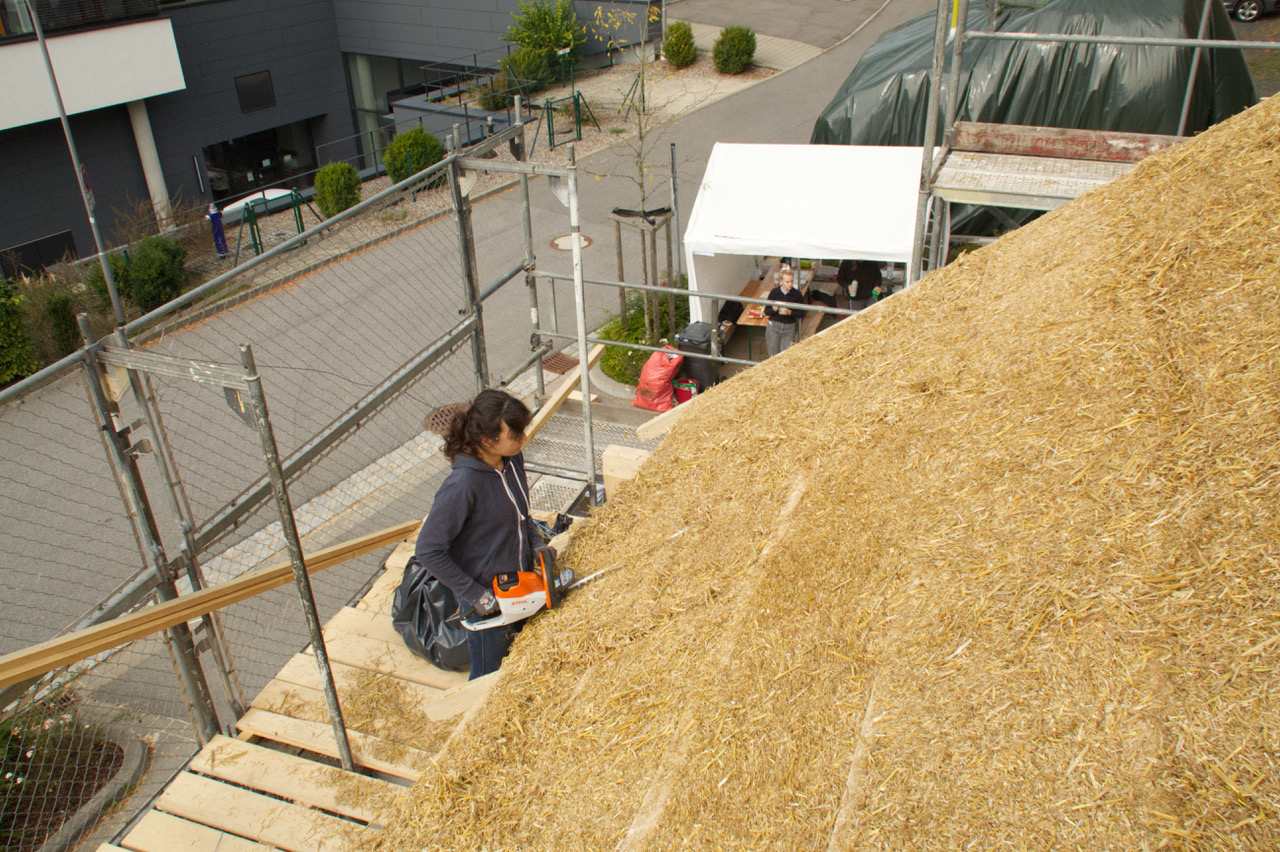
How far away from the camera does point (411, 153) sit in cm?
1883

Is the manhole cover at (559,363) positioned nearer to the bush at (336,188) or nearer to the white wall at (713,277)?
the white wall at (713,277)

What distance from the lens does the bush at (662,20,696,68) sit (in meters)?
23.3

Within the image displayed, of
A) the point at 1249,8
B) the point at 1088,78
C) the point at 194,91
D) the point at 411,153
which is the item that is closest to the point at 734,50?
the point at 411,153

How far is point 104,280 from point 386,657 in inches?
520

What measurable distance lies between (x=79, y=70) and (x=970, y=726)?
21.2 metres

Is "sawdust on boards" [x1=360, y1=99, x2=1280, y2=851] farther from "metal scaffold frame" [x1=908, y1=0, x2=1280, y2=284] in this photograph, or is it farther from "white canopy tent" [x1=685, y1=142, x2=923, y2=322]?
"white canopy tent" [x1=685, y1=142, x2=923, y2=322]

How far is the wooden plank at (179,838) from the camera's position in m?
3.60

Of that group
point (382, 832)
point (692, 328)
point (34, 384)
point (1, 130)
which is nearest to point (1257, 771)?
point (382, 832)

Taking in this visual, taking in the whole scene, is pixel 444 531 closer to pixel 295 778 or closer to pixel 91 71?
pixel 295 778

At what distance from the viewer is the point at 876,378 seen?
14.8ft

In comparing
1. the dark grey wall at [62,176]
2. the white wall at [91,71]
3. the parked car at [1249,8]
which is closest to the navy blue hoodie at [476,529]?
the white wall at [91,71]

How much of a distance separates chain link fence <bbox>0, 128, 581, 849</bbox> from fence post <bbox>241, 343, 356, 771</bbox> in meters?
0.08

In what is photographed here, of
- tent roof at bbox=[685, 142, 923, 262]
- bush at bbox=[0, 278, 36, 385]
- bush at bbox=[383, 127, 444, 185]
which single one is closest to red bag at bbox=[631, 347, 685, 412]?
tent roof at bbox=[685, 142, 923, 262]

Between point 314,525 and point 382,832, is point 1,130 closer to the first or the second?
point 314,525
